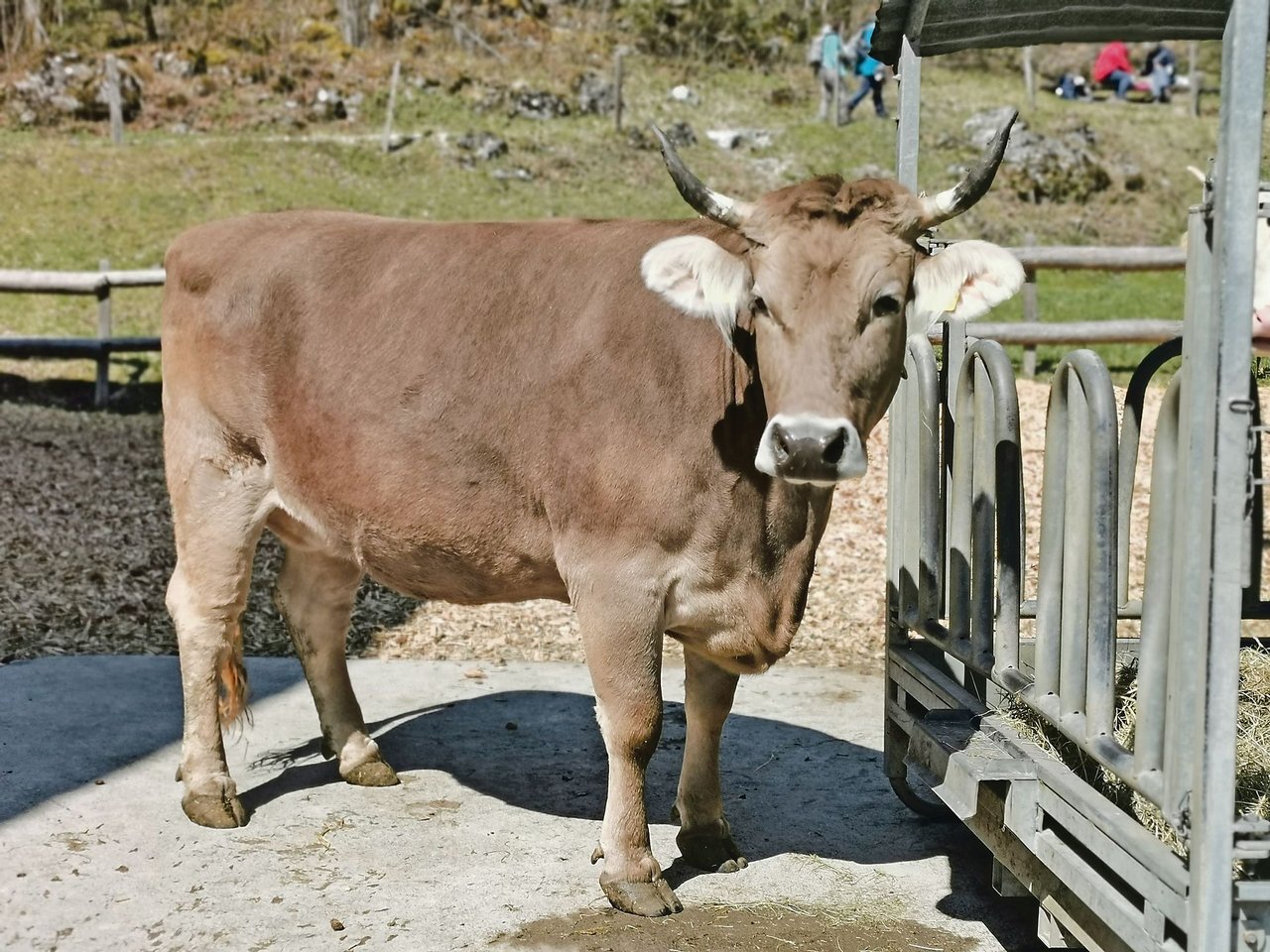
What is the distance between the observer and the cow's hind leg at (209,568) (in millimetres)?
4727

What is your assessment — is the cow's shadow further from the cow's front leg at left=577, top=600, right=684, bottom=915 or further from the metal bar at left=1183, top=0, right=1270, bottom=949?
the metal bar at left=1183, top=0, right=1270, bottom=949

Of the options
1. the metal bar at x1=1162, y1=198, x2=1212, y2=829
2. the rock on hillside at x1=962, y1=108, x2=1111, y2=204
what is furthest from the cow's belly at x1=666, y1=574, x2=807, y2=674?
the rock on hillside at x1=962, y1=108, x2=1111, y2=204

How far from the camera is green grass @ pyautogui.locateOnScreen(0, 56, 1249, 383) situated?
1708 cm

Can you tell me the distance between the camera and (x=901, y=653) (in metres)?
4.62

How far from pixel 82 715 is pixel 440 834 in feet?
6.00

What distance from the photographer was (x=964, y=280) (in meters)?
3.55

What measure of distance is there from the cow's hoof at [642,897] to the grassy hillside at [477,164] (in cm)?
1059

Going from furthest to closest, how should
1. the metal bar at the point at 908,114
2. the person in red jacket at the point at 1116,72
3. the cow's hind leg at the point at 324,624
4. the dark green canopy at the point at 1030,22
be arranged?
the person in red jacket at the point at 1116,72 → the cow's hind leg at the point at 324,624 → the metal bar at the point at 908,114 → the dark green canopy at the point at 1030,22

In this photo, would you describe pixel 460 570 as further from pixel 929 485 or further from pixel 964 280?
pixel 964 280

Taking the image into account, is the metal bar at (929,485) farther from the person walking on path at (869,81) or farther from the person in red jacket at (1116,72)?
the person in red jacket at (1116,72)

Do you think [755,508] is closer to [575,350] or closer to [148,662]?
[575,350]

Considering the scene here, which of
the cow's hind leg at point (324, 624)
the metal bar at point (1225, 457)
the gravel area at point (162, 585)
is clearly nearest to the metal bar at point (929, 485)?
the metal bar at point (1225, 457)

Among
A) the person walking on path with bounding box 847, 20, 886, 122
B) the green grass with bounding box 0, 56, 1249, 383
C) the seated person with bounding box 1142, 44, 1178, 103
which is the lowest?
the green grass with bounding box 0, 56, 1249, 383

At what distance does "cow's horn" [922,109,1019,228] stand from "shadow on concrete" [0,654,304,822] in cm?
317
